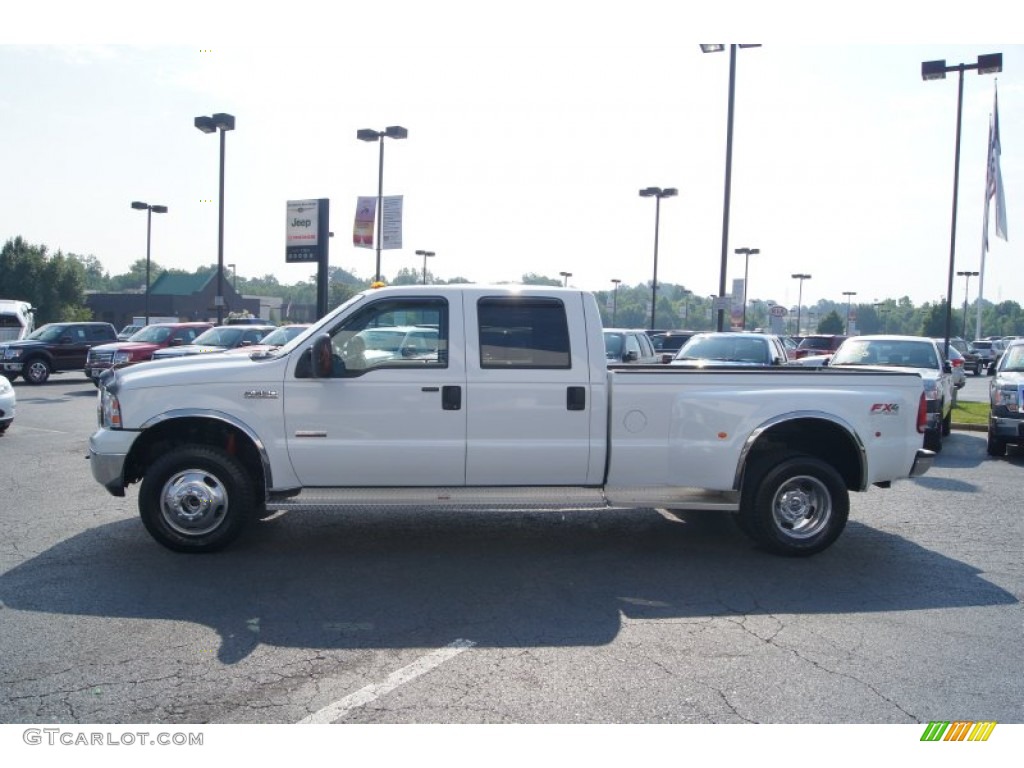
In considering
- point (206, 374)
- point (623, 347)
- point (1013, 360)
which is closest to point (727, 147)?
point (623, 347)

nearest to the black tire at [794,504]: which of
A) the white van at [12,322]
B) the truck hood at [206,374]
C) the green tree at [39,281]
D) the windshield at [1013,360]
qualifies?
the truck hood at [206,374]

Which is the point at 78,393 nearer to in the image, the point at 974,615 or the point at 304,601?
the point at 304,601

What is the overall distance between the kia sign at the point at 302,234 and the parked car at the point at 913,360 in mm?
16971

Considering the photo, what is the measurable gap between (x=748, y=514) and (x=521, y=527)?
207cm

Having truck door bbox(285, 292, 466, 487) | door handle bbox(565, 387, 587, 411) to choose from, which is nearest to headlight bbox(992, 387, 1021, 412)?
door handle bbox(565, 387, 587, 411)

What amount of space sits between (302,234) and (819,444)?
2222 centimetres

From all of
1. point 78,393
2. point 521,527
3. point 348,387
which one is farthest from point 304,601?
point 78,393

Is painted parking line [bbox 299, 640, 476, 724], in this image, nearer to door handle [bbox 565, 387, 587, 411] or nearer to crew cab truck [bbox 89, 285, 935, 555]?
crew cab truck [bbox 89, 285, 935, 555]

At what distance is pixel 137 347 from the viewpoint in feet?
75.8

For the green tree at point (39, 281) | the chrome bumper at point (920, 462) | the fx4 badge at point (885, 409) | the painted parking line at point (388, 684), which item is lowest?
the painted parking line at point (388, 684)

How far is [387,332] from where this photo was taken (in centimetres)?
696

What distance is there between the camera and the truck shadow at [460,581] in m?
5.48
